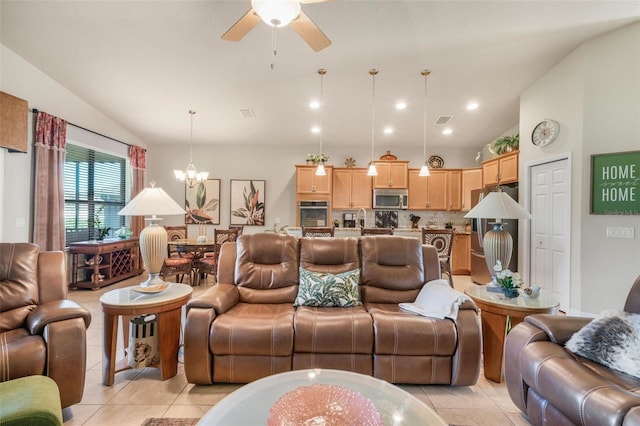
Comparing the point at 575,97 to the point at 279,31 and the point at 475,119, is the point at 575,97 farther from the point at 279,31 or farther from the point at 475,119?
the point at 279,31

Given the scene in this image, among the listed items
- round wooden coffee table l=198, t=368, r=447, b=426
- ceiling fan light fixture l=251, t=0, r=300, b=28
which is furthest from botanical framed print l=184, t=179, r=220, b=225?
round wooden coffee table l=198, t=368, r=447, b=426

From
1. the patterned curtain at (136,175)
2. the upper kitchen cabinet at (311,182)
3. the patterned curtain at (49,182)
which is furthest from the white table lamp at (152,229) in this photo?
the patterned curtain at (136,175)

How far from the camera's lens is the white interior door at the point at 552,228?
345 cm

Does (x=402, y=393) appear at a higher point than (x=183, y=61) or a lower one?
lower

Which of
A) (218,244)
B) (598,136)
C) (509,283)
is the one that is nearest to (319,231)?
(218,244)

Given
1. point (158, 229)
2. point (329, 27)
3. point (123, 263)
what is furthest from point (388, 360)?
point (123, 263)

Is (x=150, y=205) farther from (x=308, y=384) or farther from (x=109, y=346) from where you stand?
(x=308, y=384)

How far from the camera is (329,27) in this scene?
9.74 feet

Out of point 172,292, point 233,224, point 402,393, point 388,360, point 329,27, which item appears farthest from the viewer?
point 233,224

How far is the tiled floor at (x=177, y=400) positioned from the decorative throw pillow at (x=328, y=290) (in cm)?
74

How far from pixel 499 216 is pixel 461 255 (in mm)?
3933

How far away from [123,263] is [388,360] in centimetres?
518

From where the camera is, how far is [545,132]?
3.79 meters

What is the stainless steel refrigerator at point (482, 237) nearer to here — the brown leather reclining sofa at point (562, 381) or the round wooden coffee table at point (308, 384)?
the brown leather reclining sofa at point (562, 381)
